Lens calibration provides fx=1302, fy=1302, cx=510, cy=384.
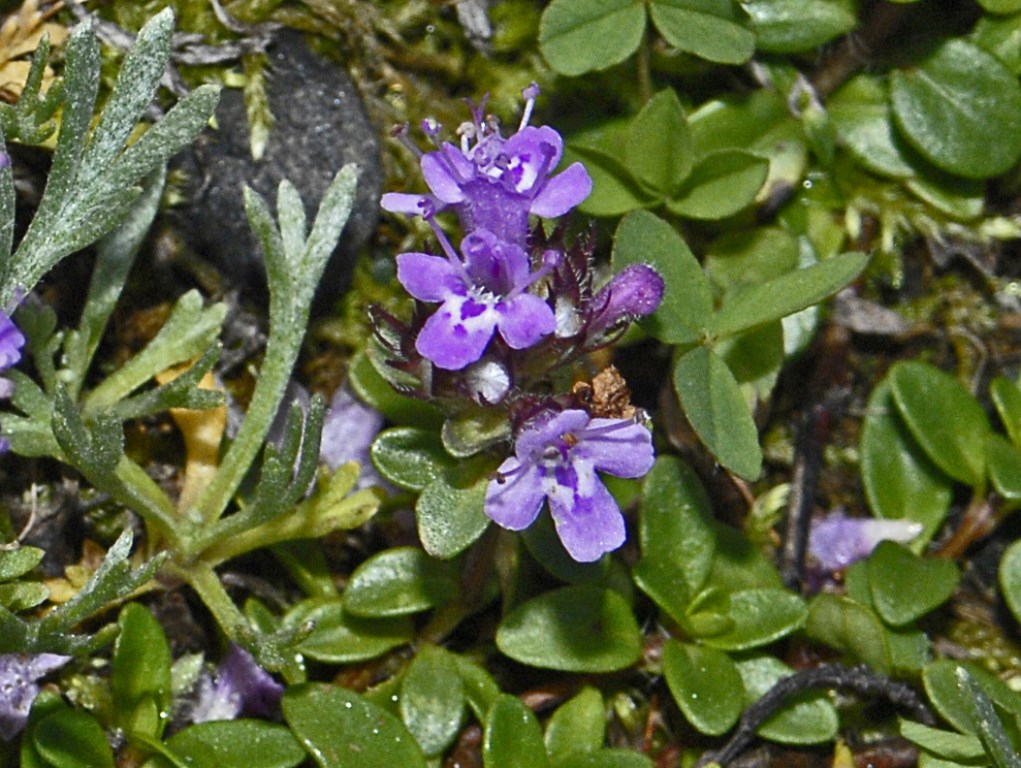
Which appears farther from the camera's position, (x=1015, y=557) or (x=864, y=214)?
(x=864, y=214)

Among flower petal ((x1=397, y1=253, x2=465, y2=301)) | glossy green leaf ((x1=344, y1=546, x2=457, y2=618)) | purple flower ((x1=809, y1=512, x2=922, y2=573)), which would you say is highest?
flower petal ((x1=397, y1=253, x2=465, y2=301))

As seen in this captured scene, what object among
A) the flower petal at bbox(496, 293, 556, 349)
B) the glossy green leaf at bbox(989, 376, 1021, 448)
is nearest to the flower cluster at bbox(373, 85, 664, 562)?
the flower petal at bbox(496, 293, 556, 349)

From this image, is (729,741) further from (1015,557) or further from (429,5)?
(429,5)

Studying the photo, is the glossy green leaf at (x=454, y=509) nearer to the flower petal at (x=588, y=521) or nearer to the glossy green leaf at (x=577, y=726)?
the flower petal at (x=588, y=521)

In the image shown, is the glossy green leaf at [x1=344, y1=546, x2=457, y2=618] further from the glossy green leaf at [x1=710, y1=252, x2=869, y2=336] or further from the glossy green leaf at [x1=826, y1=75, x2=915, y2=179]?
the glossy green leaf at [x1=826, y1=75, x2=915, y2=179]

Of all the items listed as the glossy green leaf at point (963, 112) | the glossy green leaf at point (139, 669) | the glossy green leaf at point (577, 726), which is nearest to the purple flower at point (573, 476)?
the glossy green leaf at point (577, 726)

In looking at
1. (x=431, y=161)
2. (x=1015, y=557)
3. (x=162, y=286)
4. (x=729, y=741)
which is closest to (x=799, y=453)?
(x=1015, y=557)
